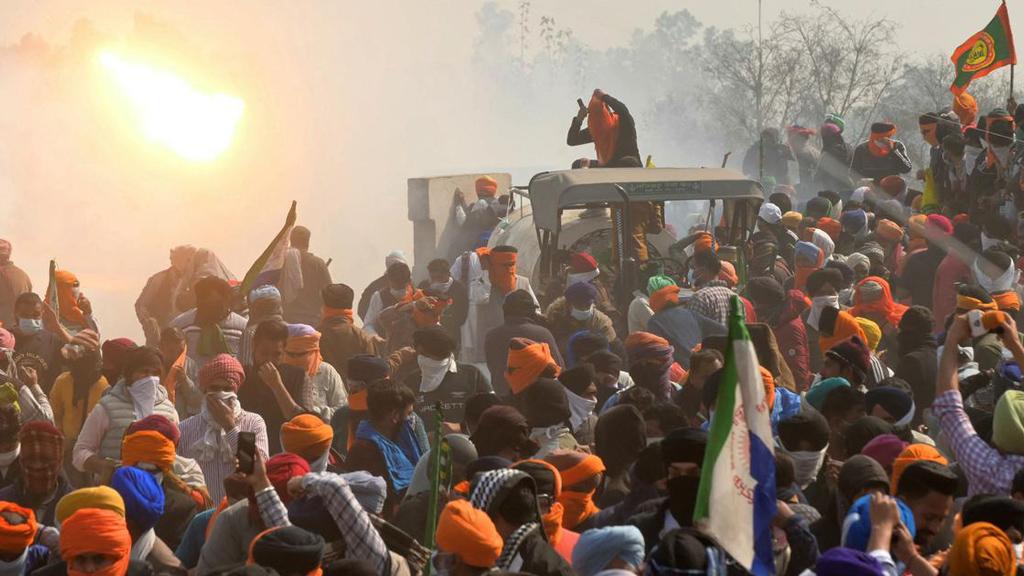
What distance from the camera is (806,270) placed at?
1338 centimetres

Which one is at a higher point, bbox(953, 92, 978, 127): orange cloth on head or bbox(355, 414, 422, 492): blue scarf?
bbox(953, 92, 978, 127): orange cloth on head

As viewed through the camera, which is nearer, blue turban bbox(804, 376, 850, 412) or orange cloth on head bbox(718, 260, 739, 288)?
blue turban bbox(804, 376, 850, 412)

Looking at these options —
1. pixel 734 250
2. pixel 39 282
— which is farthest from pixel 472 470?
pixel 39 282

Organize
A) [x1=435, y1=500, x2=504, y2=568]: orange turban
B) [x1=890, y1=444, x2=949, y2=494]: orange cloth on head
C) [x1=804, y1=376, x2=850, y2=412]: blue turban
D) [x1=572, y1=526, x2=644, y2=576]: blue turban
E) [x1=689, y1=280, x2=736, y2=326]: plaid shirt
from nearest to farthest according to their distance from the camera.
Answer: [x1=435, y1=500, x2=504, y2=568]: orange turban, [x1=572, y1=526, x2=644, y2=576]: blue turban, [x1=890, y1=444, x2=949, y2=494]: orange cloth on head, [x1=804, y1=376, x2=850, y2=412]: blue turban, [x1=689, y1=280, x2=736, y2=326]: plaid shirt

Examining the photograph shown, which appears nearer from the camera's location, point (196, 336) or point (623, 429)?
point (623, 429)

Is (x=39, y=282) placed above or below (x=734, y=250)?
below

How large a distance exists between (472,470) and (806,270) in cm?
715

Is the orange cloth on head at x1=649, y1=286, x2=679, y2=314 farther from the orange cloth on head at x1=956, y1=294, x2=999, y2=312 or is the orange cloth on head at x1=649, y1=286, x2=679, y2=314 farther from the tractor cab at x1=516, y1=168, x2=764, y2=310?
the tractor cab at x1=516, y1=168, x2=764, y2=310

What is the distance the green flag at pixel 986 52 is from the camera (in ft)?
58.7

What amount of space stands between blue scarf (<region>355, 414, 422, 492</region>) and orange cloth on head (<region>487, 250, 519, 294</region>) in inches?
195

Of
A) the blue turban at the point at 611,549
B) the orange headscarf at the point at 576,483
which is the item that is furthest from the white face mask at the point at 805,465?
the blue turban at the point at 611,549

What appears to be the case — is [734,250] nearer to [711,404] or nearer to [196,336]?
[196,336]

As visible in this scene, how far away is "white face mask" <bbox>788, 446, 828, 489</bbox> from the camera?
6.92 m

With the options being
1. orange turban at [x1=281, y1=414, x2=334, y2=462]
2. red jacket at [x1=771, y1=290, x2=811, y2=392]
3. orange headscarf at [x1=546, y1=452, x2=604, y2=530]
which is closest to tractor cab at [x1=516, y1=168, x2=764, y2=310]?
red jacket at [x1=771, y1=290, x2=811, y2=392]
